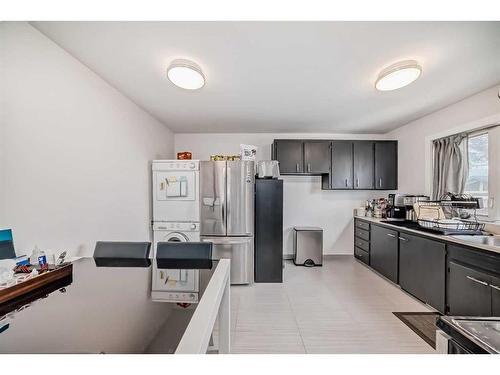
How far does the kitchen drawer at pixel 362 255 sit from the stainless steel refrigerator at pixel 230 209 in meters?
2.03

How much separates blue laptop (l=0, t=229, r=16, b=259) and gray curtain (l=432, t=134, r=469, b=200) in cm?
452

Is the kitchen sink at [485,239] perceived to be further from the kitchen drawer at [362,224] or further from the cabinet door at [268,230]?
the cabinet door at [268,230]

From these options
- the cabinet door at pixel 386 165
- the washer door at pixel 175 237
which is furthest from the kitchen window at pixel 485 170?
the washer door at pixel 175 237

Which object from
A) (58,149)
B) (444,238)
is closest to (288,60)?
(58,149)

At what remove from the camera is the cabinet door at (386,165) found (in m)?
4.32

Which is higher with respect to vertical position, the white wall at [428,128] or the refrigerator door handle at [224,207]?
the white wall at [428,128]

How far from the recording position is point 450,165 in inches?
125

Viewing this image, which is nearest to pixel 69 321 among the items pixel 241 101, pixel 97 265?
pixel 97 265

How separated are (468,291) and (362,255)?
2073 mm

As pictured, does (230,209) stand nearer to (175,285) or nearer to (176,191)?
(176,191)

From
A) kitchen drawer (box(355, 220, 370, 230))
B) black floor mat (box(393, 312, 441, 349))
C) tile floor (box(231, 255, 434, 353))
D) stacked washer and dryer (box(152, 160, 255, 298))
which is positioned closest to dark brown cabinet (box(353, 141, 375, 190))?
kitchen drawer (box(355, 220, 370, 230))

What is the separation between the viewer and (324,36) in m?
1.69

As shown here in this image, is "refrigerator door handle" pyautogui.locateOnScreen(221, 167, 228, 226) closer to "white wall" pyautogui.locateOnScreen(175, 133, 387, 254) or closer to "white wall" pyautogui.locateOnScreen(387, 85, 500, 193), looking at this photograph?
"white wall" pyautogui.locateOnScreen(175, 133, 387, 254)
